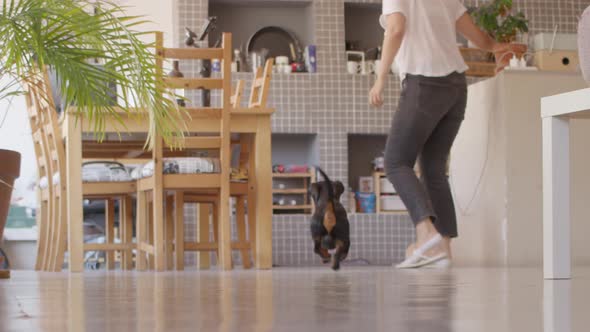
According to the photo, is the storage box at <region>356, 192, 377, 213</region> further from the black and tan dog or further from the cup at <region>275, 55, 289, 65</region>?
the black and tan dog

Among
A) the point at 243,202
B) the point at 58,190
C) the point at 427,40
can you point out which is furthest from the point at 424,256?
the point at 58,190

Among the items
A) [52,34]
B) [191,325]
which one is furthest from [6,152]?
[191,325]

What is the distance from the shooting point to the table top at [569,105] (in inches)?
81.3

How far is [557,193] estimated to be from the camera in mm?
2174

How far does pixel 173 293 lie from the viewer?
1811 mm

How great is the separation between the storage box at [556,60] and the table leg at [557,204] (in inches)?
126

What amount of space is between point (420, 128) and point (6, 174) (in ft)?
A: 4.91

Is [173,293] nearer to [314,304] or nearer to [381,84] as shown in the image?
[314,304]

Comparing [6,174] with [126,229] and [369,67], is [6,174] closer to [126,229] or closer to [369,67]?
[126,229]

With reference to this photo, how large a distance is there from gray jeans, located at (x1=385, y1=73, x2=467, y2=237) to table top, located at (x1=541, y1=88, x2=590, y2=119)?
146cm

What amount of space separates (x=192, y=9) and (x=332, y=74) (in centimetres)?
106

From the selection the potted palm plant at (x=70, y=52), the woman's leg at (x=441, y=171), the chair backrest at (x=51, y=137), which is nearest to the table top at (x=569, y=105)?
the potted palm plant at (x=70, y=52)

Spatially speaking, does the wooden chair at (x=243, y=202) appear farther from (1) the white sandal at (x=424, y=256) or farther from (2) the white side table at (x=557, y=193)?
(2) the white side table at (x=557, y=193)

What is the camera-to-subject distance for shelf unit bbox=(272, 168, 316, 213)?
6777mm
